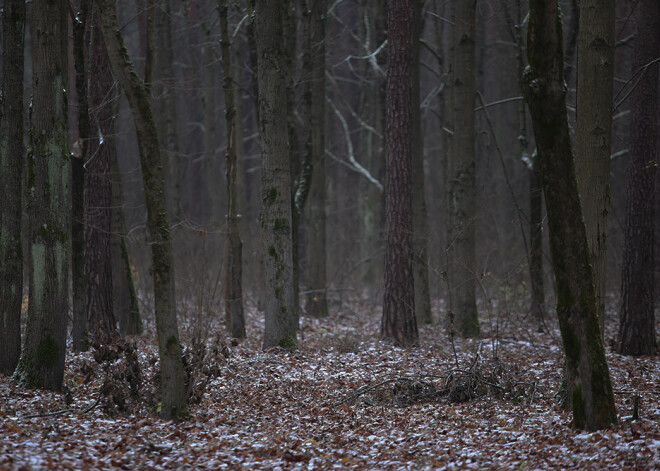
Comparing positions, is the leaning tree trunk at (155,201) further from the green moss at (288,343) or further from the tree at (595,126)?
the tree at (595,126)

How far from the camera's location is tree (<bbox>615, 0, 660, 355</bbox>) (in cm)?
1034

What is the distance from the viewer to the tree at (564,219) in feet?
17.9

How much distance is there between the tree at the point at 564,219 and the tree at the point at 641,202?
18.3ft

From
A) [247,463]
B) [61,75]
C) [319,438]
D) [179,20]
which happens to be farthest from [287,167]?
[179,20]

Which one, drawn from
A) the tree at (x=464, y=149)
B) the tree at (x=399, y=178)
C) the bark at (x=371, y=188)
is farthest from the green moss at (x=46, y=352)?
the bark at (x=371, y=188)

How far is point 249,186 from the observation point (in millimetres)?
34844

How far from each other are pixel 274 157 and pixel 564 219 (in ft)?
19.6

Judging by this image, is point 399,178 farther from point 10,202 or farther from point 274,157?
point 10,202

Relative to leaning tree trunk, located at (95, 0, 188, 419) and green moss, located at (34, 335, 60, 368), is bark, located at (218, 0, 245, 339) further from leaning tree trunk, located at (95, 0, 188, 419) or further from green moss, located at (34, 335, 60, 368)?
leaning tree trunk, located at (95, 0, 188, 419)

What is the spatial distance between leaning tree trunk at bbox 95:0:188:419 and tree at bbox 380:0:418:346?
5660 mm

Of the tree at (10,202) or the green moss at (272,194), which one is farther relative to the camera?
the green moss at (272,194)

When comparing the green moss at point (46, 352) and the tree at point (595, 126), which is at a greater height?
the tree at point (595, 126)

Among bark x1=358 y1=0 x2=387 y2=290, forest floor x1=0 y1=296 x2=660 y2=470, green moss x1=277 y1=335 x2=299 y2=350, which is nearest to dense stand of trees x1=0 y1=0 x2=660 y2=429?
green moss x1=277 y1=335 x2=299 y2=350

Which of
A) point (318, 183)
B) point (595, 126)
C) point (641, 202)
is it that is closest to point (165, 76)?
point (318, 183)
